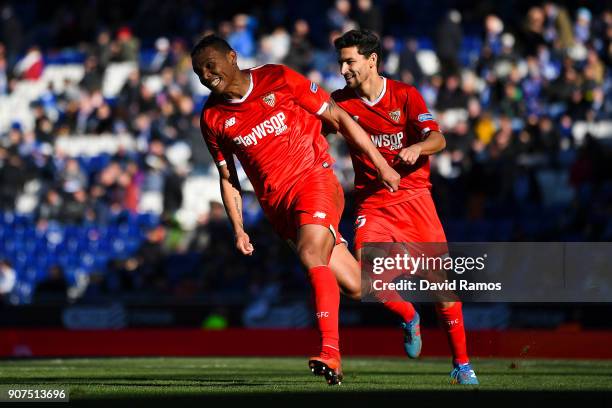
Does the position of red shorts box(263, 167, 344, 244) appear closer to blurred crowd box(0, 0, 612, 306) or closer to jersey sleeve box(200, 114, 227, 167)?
jersey sleeve box(200, 114, 227, 167)

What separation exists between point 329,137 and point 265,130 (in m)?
12.1

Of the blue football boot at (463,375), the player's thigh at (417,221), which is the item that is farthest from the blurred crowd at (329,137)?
the blue football boot at (463,375)

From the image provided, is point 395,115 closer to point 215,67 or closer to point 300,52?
point 215,67

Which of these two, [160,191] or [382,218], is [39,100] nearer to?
[160,191]

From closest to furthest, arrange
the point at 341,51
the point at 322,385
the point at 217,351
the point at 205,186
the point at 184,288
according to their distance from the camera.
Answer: the point at 322,385 → the point at 341,51 → the point at 217,351 → the point at 184,288 → the point at 205,186

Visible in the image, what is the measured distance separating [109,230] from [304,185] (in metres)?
14.2

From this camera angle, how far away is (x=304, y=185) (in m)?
9.62

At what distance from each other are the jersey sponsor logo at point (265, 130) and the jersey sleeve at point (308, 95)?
233mm

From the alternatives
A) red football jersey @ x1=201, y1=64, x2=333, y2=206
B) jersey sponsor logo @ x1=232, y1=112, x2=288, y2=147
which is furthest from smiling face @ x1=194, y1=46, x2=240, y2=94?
jersey sponsor logo @ x1=232, y1=112, x2=288, y2=147

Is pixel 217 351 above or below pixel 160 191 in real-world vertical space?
below

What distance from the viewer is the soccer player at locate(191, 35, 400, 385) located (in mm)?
9383

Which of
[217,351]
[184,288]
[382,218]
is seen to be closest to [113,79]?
[184,288]

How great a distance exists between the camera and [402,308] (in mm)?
10719

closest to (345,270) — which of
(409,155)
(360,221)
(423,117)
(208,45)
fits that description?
(360,221)
